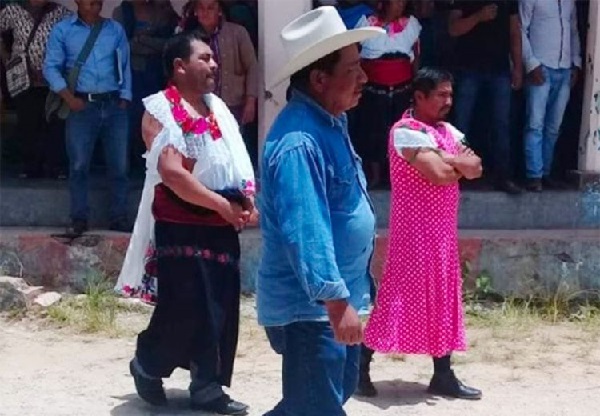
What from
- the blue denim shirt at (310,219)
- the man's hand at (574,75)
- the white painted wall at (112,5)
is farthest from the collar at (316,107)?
the white painted wall at (112,5)

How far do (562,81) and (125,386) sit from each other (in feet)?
13.4

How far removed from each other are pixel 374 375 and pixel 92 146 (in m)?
2.72

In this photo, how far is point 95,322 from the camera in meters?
6.96

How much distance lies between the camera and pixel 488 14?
8.26 meters

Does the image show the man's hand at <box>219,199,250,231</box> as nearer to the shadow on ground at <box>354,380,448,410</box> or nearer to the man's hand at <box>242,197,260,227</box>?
the man's hand at <box>242,197,260,227</box>

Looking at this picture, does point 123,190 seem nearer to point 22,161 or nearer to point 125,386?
point 22,161

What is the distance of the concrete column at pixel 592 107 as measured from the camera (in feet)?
27.2

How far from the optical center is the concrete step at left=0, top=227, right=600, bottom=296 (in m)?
7.64

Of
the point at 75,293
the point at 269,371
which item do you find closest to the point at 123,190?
the point at 75,293

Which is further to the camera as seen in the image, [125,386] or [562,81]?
[562,81]

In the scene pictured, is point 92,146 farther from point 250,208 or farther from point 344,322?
point 344,322

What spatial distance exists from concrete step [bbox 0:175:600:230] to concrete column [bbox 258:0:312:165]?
37.4 inches

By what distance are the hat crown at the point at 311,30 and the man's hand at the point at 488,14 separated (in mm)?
4508

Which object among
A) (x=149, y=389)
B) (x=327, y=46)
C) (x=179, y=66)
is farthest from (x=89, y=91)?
(x=327, y=46)
